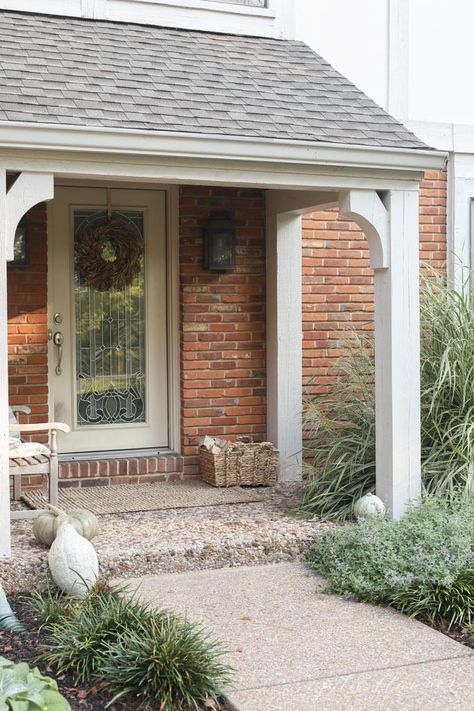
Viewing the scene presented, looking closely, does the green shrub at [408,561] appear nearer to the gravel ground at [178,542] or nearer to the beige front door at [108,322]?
the gravel ground at [178,542]

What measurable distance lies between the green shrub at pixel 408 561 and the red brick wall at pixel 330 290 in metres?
2.40

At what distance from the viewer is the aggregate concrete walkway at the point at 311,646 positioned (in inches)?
152

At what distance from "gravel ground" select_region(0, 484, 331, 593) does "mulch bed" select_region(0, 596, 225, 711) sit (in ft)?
0.92

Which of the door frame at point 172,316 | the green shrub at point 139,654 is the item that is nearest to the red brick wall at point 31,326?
the door frame at point 172,316

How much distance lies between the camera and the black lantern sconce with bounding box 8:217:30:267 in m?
7.10

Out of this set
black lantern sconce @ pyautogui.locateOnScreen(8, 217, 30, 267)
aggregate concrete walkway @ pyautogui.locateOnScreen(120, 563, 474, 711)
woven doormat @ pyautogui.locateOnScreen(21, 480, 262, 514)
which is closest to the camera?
aggregate concrete walkway @ pyautogui.locateOnScreen(120, 563, 474, 711)

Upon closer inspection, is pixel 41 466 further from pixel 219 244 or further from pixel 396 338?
pixel 219 244

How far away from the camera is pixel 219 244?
7.58 metres

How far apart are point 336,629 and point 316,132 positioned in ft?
9.95

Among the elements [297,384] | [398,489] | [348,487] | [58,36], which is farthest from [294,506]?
[58,36]

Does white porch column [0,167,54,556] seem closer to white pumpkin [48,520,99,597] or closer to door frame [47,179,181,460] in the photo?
white pumpkin [48,520,99,597]

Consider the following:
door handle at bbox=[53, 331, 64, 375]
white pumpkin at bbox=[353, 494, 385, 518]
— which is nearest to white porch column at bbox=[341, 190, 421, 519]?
white pumpkin at bbox=[353, 494, 385, 518]

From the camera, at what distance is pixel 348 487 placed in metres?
6.53

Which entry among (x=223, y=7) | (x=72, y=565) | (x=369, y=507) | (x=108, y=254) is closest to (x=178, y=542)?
(x=72, y=565)
